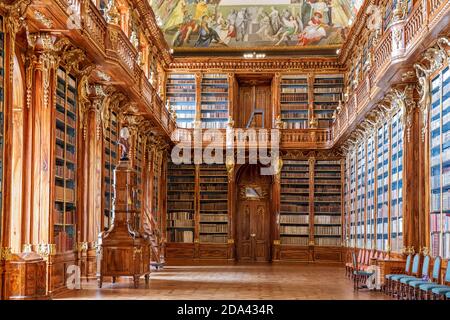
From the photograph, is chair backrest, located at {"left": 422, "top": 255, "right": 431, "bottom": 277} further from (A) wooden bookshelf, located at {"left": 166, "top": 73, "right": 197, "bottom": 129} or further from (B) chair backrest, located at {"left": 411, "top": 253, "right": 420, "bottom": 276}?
(A) wooden bookshelf, located at {"left": 166, "top": 73, "right": 197, "bottom": 129}

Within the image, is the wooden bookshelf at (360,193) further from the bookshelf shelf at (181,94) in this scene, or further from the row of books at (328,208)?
the bookshelf shelf at (181,94)

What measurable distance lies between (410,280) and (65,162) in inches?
223

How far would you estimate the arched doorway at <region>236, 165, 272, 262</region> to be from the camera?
22859 millimetres

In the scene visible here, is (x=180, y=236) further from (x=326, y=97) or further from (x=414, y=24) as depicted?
(x=414, y=24)

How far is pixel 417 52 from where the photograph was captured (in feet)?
34.7

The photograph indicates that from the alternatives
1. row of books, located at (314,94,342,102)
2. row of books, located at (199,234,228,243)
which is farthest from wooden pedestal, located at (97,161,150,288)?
row of books, located at (314,94,342,102)

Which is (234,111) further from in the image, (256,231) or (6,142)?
(6,142)

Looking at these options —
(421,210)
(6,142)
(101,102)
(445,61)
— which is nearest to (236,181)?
(101,102)

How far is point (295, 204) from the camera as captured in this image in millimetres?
22078

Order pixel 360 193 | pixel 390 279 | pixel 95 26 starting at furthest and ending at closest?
1. pixel 360 193
2. pixel 95 26
3. pixel 390 279

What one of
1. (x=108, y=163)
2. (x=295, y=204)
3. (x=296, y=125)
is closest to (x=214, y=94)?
(x=296, y=125)

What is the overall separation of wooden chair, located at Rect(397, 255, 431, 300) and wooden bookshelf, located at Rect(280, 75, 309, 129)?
12.0 meters

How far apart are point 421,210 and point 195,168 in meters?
11.4

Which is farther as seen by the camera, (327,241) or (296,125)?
(296,125)
